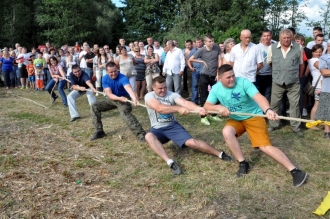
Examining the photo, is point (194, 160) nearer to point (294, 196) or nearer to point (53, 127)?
point (294, 196)

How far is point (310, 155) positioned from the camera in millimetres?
4758

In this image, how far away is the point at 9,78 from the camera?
13.5 metres

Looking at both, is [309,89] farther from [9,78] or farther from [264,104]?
[9,78]

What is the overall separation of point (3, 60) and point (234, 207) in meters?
12.5

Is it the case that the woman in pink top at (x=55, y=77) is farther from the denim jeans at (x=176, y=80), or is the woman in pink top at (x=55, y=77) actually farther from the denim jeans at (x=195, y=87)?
the denim jeans at (x=195, y=87)

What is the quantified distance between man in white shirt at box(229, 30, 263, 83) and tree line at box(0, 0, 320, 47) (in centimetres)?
2041

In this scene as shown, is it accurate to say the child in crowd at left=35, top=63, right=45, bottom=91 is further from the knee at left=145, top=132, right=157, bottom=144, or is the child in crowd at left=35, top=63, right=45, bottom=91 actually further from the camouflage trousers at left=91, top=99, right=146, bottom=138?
the knee at left=145, top=132, right=157, bottom=144

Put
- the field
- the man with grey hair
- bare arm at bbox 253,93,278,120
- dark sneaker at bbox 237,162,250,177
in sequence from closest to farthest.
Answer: the field < bare arm at bbox 253,93,278,120 < dark sneaker at bbox 237,162,250,177 < the man with grey hair

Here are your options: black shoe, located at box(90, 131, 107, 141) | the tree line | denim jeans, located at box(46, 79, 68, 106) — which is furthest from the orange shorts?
the tree line

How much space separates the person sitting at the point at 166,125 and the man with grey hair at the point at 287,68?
1.91 meters

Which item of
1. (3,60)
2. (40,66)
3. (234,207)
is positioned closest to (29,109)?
(40,66)

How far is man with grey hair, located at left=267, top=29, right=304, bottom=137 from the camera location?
17.9 ft

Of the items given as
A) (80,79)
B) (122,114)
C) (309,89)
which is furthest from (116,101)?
(309,89)

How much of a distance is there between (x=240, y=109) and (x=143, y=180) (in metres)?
1.56
